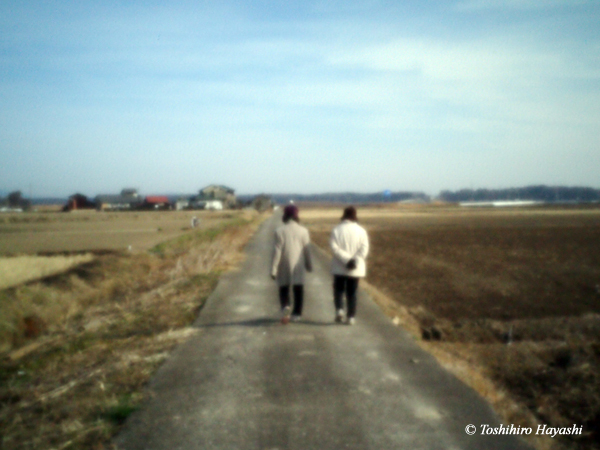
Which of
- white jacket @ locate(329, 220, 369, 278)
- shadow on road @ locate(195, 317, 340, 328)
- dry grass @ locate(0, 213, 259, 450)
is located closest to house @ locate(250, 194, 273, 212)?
dry grass @ locate(0, 213, 259, 450)

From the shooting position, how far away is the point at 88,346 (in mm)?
8203

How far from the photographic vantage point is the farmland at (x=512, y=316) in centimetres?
692

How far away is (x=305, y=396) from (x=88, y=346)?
4386 millimetres

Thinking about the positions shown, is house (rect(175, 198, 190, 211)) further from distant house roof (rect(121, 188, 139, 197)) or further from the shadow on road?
the shadow on road

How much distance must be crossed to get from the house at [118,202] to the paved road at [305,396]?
4139 inches

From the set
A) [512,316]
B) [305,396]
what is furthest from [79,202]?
[305,396]

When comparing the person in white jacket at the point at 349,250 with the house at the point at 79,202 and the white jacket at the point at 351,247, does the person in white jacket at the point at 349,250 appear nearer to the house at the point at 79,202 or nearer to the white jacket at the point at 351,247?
the white jacket at the point at 351,247

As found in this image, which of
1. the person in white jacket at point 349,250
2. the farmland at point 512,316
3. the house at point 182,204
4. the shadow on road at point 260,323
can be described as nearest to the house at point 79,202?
the house at point 182,204

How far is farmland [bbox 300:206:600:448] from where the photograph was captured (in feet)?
22.7

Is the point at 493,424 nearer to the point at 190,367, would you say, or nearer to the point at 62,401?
the point at 190,367

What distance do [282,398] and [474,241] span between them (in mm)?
32814

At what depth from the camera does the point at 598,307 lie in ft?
48.3

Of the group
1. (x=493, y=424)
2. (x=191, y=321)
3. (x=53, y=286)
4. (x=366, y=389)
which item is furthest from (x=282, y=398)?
(x=53, y=286)

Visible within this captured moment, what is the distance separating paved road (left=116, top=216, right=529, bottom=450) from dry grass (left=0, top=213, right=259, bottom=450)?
34cm
